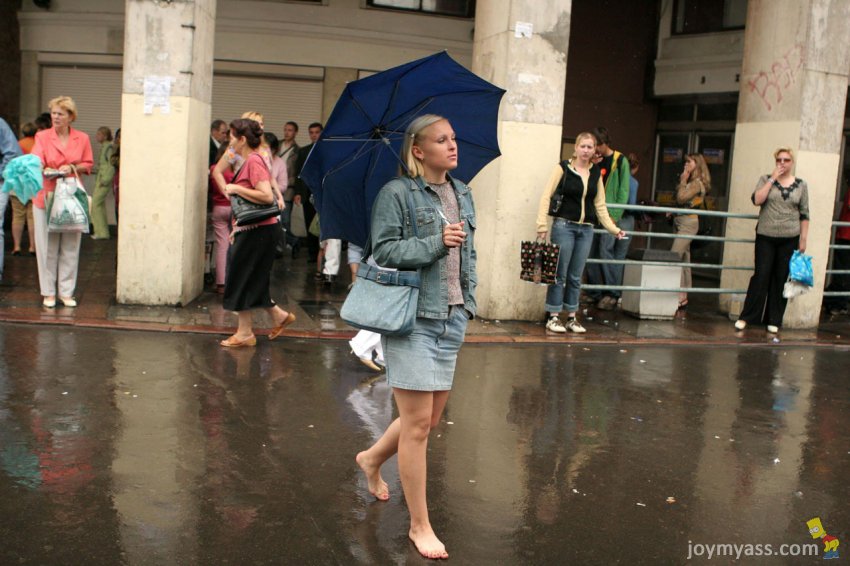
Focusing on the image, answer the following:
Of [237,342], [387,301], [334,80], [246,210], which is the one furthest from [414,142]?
[334,80]

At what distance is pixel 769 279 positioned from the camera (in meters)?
11.4

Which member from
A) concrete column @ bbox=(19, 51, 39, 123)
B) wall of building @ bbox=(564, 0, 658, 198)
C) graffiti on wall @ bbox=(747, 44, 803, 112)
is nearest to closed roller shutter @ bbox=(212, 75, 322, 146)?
concrete column @ bbox=(19, 51, 39, 123)

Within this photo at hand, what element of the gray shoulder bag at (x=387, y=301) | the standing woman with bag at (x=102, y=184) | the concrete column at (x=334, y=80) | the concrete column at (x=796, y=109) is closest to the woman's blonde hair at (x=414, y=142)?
the gray shoulder bag at (x=387, y=301)

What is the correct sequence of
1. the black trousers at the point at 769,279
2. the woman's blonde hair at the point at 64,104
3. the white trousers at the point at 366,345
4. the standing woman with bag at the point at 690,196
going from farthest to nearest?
1. the standing woman with bag at the point at 690,196
2. the black trousers at the point at 769,279
3. the woman's blonde hair at the point at 64,104
4. the white trousers at the point at 366,345

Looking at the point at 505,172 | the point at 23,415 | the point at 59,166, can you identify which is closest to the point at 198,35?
the point at 59,166

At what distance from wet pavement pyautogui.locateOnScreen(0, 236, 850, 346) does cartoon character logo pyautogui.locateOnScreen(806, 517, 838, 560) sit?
471 cm

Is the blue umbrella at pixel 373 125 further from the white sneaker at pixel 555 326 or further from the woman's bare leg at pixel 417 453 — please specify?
the white sneaker at pixel 555 326

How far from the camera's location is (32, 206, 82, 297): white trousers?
9.82 meters

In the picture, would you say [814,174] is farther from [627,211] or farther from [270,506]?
[270,506]

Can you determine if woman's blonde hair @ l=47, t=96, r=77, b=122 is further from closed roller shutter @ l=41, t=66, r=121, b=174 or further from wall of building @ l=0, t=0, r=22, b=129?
closed roller shutter @ l=41, t=66, r=121, b=174

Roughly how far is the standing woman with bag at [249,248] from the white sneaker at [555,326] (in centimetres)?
300

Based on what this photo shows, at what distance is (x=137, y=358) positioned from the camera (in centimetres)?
811

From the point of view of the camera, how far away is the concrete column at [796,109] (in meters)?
11.3

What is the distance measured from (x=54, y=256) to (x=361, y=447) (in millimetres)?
5035
